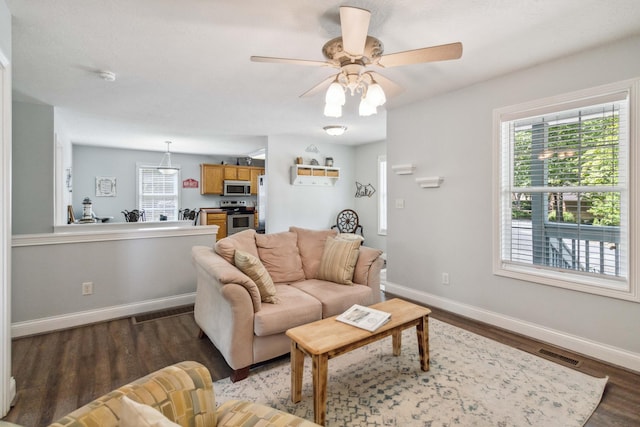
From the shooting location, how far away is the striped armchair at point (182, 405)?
918 millimetres

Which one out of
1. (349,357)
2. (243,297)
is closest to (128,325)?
(243,297)

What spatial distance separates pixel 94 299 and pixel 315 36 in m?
3.40

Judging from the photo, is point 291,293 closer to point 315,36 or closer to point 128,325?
point 128,325

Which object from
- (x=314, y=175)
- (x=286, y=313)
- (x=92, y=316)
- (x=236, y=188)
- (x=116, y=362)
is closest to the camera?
(x=286, y=313)

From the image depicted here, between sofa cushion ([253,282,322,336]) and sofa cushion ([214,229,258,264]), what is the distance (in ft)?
1.77

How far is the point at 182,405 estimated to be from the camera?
1.04m

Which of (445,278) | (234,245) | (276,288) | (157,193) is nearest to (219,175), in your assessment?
(157,193)

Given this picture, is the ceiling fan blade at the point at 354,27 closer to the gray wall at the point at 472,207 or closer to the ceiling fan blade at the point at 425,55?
the ceiling fan blade at the point at 425,55

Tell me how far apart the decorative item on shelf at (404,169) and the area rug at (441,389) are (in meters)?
2.07

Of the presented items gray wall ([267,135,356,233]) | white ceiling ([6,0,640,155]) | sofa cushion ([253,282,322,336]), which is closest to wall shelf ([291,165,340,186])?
gray wall ([267,135,356,233])

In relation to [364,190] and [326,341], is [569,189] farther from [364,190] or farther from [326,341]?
[364,190]

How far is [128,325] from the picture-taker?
3.17 metres

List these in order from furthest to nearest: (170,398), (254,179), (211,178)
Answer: (254,179), (211,178), (170,398)

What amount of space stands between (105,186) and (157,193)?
108cm
